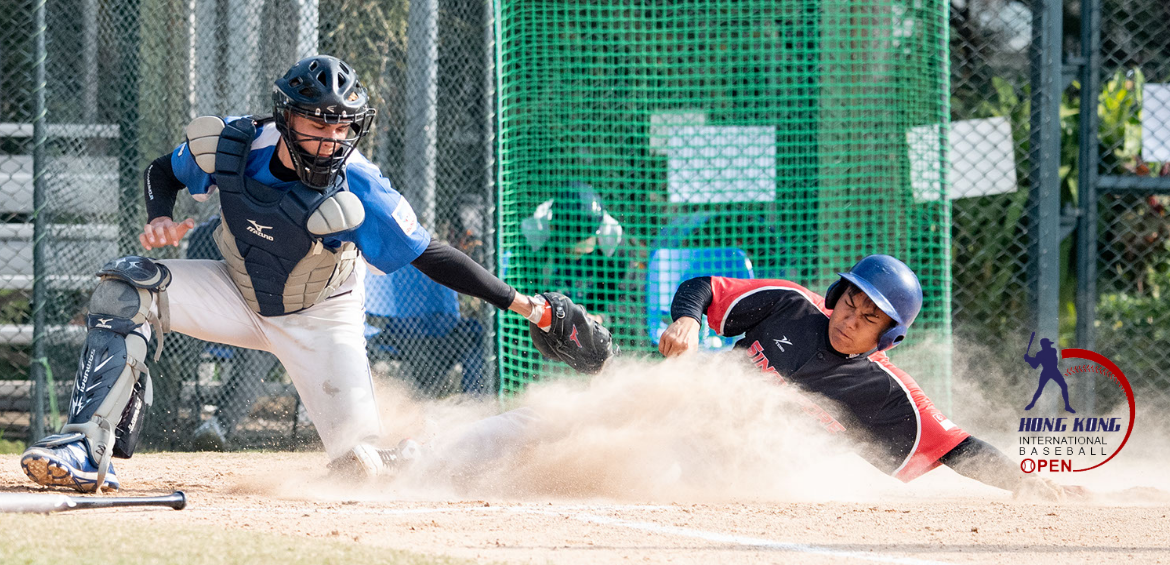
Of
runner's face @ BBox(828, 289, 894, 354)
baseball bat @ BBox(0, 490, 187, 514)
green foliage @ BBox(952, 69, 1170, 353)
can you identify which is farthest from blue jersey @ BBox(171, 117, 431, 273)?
green foliage @ BBox(952, 69, 1170, 353)

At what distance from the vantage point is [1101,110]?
843 cm

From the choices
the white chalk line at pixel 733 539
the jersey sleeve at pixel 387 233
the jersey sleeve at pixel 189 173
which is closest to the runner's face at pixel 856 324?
the white chalk line at pixel 733 539

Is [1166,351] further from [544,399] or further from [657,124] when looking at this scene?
[544,399]

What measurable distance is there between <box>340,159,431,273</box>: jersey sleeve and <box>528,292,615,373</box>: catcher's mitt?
63cm

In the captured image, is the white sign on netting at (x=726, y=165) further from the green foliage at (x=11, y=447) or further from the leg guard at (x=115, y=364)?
the green foliage at (x=11, y=447)

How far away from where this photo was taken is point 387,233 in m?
4.20

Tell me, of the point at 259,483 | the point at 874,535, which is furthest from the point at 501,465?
the point at 874,535

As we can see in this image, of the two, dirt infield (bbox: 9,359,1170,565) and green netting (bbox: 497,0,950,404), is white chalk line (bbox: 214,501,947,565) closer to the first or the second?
dirt infield (bbox: 9,359,1170,565)

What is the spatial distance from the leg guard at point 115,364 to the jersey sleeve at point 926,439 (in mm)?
3135

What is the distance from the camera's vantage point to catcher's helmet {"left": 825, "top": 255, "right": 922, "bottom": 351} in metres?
4.52

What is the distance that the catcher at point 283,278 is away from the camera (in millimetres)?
4047

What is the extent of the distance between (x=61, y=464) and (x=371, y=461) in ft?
3.76

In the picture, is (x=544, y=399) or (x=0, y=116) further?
(x=0, y=116)

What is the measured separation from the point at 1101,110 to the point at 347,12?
19.1 feet
